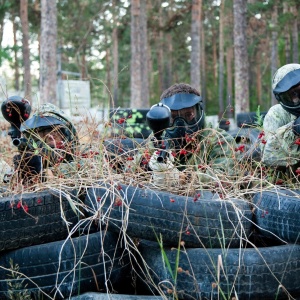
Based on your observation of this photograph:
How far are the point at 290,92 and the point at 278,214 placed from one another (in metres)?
1.34

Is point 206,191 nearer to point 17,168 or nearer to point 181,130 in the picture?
point 181,130

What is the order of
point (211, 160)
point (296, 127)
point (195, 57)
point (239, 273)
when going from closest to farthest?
point (239, 273)
point (296, 127)
point (211, 160)
point (195, 57)

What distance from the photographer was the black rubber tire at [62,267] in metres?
3.64

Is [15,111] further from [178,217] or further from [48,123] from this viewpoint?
[178,217]

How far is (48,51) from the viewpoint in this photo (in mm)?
16109

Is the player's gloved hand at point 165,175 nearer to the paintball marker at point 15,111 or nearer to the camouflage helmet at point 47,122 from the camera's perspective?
the camouflage helmet at point 47,122

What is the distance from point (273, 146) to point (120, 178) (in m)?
1.40

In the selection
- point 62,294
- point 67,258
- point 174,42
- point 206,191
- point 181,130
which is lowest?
point 62,294

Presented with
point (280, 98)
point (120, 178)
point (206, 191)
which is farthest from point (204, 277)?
point (280, 98)

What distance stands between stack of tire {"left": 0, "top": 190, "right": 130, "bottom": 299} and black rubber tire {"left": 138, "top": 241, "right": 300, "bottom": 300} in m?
0.44

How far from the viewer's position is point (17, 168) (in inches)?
170

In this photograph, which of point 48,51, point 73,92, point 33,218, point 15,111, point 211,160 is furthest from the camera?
point 73,92

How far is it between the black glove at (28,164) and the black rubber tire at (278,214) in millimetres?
1727

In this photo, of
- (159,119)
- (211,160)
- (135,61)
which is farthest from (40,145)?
(135,61)
